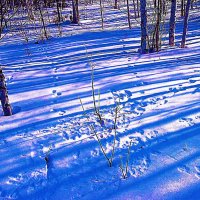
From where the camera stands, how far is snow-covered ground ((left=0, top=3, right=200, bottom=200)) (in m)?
3.20

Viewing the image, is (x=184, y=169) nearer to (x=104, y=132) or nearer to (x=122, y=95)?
(x=104, y=132)

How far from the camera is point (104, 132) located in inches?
168

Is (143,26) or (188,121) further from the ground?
(143,26)

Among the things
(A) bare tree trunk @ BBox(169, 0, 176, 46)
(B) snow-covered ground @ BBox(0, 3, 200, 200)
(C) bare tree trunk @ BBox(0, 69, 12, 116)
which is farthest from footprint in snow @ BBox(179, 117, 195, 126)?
(A) bare tree trunk @ BBox(169, 0, 176, 46)

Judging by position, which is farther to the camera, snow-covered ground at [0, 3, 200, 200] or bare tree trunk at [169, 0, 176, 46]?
bare tree trunk at [169, 0, 176, 46]

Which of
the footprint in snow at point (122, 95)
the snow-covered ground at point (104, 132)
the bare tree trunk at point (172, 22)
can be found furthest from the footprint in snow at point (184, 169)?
the bare tree trunk at point (172, 22)

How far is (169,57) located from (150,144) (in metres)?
5.28

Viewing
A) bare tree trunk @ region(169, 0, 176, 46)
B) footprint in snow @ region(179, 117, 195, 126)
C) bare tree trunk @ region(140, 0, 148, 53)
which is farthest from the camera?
bare tree trunk @ region(169, 0, 176, 46)

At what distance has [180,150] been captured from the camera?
3734 millimetres

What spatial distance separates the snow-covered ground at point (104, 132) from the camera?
10.5ft

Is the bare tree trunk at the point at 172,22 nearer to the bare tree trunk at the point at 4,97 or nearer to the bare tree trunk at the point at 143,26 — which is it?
the bare tree trunk at the point at 143,26

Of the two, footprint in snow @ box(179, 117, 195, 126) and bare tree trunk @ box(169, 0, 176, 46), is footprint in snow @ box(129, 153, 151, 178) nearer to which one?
footprint in snow @ box(179, 117, 195, 126)

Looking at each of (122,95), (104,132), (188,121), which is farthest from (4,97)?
(188,121)

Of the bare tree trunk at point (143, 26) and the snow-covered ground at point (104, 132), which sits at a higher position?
the bare tree trunk at point (143, 26)
